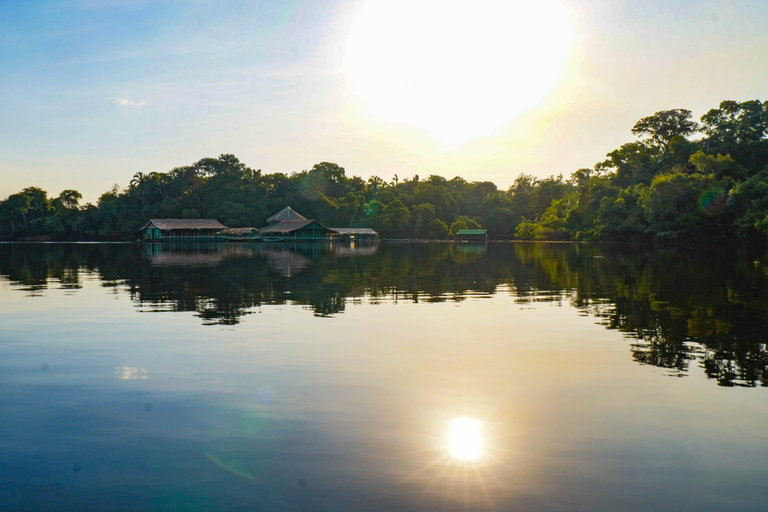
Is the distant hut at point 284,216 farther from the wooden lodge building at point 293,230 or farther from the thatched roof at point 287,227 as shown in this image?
the thatched roof at point 287,227

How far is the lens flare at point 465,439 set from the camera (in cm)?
532

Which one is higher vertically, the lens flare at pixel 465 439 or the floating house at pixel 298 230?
the floating house at pixel 298 230

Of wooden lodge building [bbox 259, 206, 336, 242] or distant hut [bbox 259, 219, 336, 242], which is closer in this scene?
distant hut [bbox 259, 219, 336, 242]

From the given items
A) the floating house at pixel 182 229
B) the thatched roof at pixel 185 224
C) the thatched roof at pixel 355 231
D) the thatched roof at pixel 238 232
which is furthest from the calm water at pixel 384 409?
the thatched roof at pixel 355 231

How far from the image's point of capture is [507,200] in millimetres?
117125

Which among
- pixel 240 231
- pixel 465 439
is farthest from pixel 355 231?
pixel 465 439

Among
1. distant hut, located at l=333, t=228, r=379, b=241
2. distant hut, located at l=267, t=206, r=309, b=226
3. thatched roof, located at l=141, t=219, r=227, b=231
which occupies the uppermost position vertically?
distant hut, located at l=267, t=206, r=309, b=226

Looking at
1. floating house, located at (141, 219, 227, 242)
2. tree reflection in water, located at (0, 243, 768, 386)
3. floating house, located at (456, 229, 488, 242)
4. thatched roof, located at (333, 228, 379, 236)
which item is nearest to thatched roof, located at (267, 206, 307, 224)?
thatched roof, located at (333, 228, 379, 236)

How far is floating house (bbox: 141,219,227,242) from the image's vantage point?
87000mm

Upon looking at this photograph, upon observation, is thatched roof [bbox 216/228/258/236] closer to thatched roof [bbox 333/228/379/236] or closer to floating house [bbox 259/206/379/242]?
floating house [bbox 259/206/379/242]

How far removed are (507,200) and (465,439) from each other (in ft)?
376

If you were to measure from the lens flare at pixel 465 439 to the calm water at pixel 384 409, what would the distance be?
0.17ft

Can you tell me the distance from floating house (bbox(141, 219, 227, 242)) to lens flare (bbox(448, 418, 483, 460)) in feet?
281

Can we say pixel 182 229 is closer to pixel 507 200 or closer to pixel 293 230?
pixel 293 230
